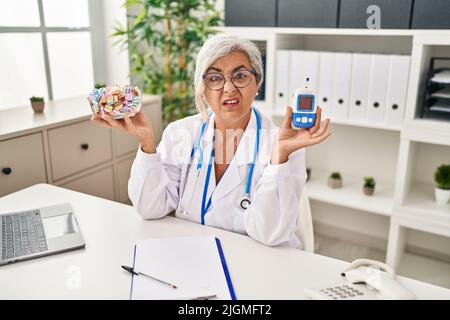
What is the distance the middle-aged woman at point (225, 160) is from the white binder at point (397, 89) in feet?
3.00

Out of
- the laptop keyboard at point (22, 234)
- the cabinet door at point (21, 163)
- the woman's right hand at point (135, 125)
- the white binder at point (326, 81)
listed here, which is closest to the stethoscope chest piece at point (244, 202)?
the woman's right hand at point (135, 125)

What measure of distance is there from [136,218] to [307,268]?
0.58 m

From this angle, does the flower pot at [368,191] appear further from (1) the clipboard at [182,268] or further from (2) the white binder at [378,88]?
(1) the clipboard at [182,268]

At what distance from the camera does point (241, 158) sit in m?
1.41

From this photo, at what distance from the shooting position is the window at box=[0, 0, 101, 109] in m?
2.31

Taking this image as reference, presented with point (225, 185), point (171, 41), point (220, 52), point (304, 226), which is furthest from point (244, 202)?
point (171, 41)

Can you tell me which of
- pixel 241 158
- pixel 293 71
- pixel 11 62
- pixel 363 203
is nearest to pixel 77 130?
pixel 11 62

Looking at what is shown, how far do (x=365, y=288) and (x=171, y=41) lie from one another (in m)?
1.93

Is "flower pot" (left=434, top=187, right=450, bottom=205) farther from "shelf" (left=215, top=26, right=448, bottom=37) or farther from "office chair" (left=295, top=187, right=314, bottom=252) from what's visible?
"office chair" (left=295, top=187, right=314, bottom=252)

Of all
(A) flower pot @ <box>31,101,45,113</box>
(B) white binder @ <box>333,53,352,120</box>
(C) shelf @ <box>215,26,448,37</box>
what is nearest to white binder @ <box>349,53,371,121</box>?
(B) white binder @ <box>333,53,352,120</box>

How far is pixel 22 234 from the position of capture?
1247 millimetres

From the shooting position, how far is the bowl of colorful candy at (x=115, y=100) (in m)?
1.25

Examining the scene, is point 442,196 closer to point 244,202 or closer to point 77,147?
point 244,202
